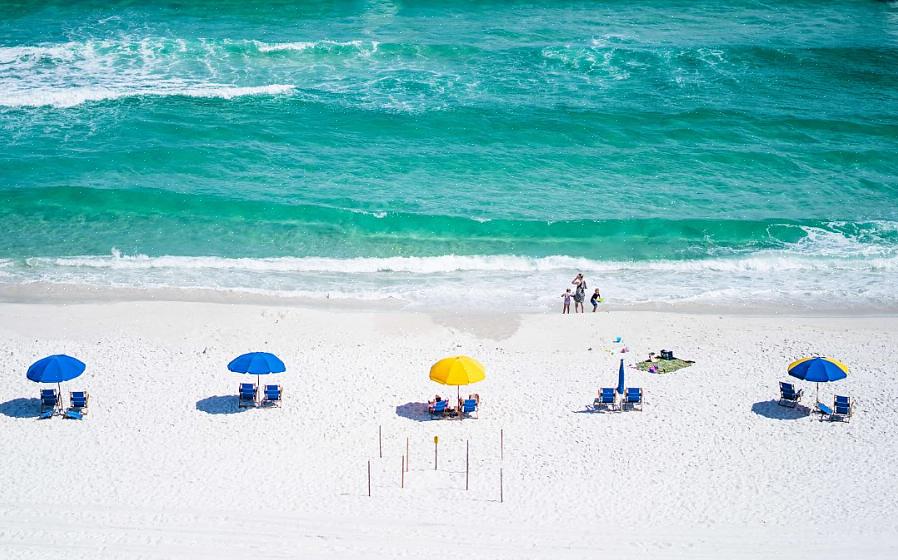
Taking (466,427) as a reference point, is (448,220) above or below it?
above

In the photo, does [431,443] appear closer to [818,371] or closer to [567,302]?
[567,302]

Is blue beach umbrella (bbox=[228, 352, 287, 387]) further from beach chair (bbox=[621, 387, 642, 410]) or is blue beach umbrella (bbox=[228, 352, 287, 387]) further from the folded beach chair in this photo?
beach chair (bbox=[621, 387, 642, 410])

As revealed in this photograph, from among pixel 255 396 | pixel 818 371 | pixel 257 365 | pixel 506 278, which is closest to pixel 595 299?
pixel 506 278

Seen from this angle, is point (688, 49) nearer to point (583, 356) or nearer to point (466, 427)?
point (583, 356)

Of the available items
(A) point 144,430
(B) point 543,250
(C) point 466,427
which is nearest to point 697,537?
(C) point 466,427

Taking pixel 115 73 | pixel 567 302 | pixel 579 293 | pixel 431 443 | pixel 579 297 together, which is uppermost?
pixel 115 73

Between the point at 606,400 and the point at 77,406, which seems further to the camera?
the point at 606,400

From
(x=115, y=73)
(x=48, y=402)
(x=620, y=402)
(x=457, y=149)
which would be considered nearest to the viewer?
(x=48, y=402)

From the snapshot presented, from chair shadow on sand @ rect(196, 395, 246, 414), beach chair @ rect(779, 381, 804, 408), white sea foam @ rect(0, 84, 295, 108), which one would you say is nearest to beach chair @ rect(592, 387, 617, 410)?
beach chair @ rect(779, 381, 804, 408)
